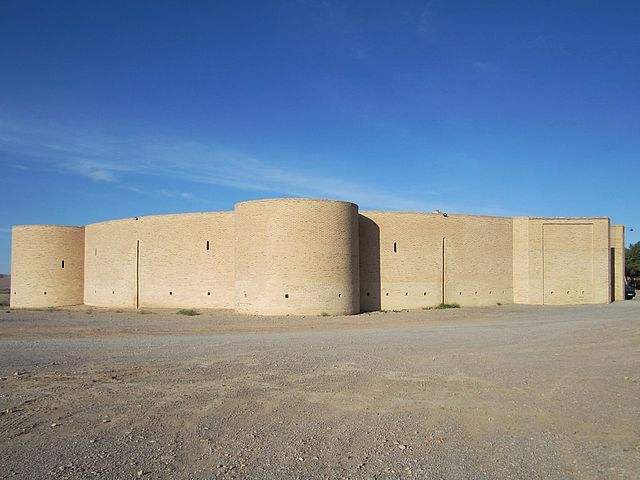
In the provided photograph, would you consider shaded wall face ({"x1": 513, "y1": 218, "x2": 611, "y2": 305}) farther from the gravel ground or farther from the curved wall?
the curved wall

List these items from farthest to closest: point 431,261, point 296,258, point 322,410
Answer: point 431,261 < point 296,258 < point 322,410

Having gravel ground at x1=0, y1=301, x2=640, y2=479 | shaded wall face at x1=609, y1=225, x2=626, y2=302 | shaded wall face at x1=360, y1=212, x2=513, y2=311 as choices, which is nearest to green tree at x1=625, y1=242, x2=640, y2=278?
shaded wall face at x1=609, y1=225, x2=626, y2=302

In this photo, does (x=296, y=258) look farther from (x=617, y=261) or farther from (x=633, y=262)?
(x=633, y=262)

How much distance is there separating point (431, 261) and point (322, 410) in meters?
22.0

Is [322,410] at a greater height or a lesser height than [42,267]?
lesser

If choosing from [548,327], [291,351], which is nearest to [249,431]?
[291,351]

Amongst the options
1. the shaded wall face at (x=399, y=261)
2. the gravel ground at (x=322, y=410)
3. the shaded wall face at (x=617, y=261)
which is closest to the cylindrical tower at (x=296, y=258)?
the shaded wall face at (x=399, y=261)

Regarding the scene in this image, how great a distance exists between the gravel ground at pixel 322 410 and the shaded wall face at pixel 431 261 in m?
14.2

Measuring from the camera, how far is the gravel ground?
5.00 m

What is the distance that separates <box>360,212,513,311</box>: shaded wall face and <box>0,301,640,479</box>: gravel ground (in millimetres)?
14172

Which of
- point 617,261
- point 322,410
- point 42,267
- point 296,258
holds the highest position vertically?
point 296,258

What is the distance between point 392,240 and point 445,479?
23.0 metres

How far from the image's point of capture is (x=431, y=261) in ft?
91.8

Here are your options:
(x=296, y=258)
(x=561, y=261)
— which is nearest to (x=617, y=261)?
(x=561, y=261)
